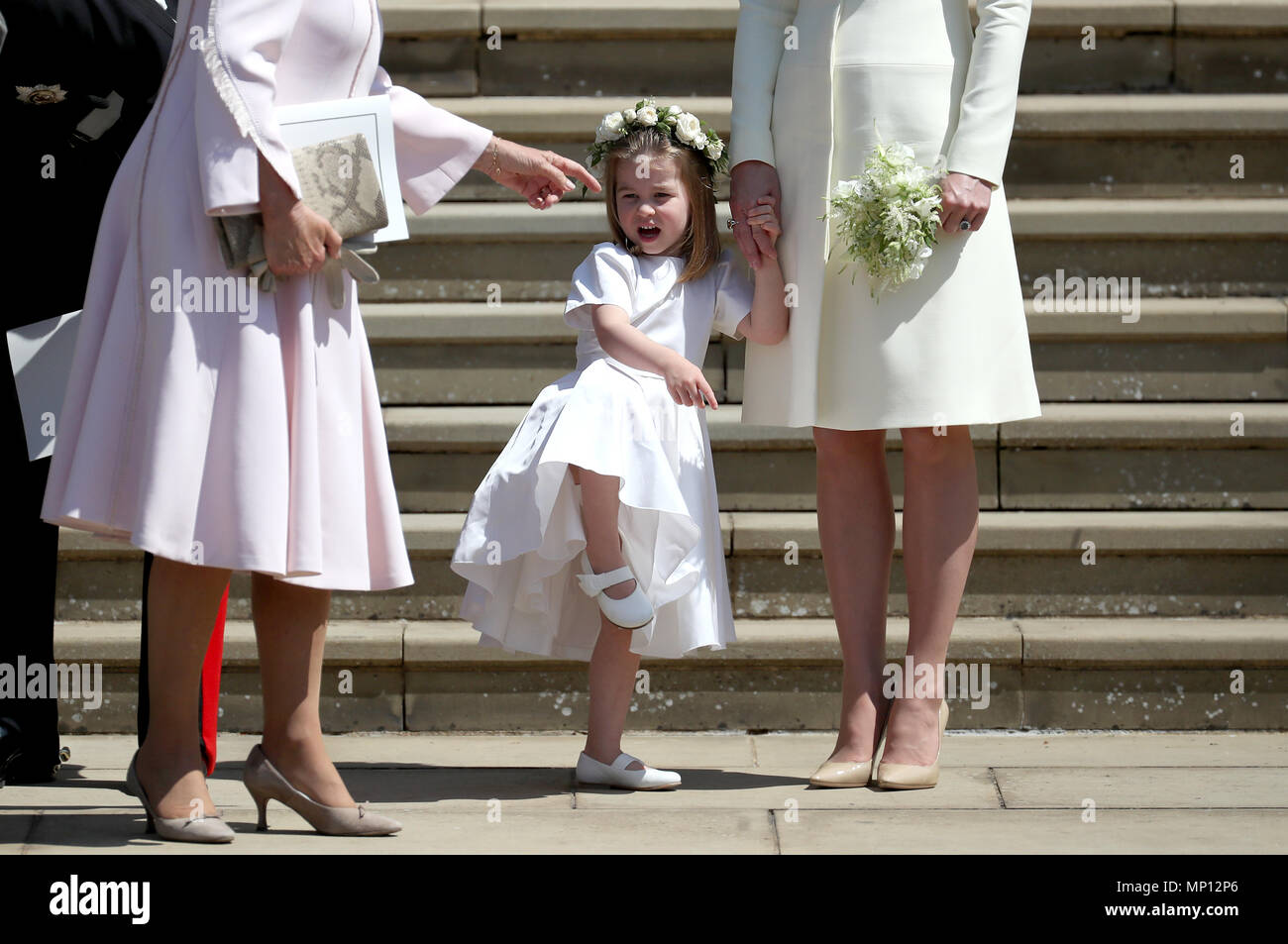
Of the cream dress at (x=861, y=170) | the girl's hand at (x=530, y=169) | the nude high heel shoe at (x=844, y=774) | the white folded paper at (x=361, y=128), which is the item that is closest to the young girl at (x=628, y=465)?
the cream dress at (x=861, y=170)

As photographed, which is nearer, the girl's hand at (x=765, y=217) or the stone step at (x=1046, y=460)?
the girl's hand at (x=765, y=217)

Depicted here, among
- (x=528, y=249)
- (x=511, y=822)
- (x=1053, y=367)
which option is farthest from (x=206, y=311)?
(x=1053, y=367)

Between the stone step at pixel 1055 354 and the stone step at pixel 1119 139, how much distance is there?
0.51 m

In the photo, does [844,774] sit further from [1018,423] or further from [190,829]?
[1018,423]

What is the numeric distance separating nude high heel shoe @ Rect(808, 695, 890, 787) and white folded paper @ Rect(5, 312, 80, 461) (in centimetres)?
177

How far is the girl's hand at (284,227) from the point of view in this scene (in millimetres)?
2783

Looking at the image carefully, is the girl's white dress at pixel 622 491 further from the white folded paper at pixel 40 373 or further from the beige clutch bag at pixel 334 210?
the white folded paper at pixel 40 373

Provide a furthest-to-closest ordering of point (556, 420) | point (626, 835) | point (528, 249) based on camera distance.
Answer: point (528, 249) → point (556, 420) → point (626, 835)

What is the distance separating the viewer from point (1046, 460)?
4.56 m

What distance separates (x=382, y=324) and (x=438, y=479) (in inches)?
20.7

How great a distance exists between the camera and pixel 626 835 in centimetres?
302

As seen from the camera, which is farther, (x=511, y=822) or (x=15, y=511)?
(x=15, y=511)

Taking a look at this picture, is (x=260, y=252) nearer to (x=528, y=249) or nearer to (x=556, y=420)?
(x=556, y=420)

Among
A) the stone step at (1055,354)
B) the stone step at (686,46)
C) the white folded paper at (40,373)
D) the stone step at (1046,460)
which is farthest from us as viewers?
the stone step at (686,46)
